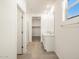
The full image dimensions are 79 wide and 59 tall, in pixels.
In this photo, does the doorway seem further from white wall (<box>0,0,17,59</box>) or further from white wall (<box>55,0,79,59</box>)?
white wall (<box>0,0,17,59</box>)

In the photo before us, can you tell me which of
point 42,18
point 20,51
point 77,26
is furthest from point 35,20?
point 77,26

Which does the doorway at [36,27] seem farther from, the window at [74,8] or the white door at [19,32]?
the window at [74,8]

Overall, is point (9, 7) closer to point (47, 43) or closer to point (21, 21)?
point (21, 21)

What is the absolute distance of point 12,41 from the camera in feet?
9.91

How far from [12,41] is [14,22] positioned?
561 millimetres

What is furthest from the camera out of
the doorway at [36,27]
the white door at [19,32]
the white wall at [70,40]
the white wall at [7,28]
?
the doorway at [36,27]

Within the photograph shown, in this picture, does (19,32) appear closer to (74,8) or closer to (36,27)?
(74,8)

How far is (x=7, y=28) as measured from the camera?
9.78 ft

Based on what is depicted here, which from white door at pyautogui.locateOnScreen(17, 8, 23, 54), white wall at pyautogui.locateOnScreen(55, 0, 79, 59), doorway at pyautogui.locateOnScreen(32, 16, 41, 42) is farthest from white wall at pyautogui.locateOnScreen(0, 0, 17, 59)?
doorway at pyautogui.locateOnScreen(32, 16, 41, 42)

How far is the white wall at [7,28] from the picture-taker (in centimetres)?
296

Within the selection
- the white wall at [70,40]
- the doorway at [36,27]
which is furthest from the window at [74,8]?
the doorway at [36,27]

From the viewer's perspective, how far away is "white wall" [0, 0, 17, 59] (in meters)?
2.96

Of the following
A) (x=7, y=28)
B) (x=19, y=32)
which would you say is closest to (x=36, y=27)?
(x=19, y=32)

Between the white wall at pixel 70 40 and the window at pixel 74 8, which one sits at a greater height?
the window at pixel 74 8
